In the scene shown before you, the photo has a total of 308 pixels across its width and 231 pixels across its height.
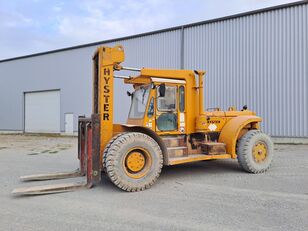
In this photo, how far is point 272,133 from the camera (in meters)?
15.7

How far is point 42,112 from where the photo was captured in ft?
87.3

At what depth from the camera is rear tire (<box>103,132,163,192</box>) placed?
6.03 metres

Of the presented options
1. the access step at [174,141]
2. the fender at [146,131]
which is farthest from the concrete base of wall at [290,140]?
the fender at [146,131]

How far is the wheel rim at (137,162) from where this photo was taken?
6.29m

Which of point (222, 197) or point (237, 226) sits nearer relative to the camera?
point (237, 226)

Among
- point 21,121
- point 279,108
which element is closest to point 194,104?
point 279,108

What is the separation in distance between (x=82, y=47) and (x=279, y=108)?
16406 mm

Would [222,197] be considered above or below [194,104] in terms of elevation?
below

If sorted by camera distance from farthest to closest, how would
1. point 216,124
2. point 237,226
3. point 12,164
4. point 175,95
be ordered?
point 12,164 < point 216,124 < point 175,95 < point 237,226

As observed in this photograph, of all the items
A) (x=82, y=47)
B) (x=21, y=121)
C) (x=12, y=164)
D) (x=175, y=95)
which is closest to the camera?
(x=175, y=95)

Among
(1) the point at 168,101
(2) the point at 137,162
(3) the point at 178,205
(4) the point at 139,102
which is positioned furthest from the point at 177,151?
(3) the point at 178,205

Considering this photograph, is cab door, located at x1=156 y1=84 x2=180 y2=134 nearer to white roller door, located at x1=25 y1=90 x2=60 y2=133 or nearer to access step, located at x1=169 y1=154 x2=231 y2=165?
access step, located at x1=169 y1=154 x2=231 y2=165

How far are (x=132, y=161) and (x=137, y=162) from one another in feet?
0.40

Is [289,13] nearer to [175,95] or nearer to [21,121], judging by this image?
[175,95]
